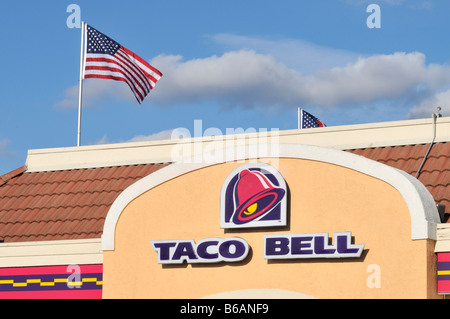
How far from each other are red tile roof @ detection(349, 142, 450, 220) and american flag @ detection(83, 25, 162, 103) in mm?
8069

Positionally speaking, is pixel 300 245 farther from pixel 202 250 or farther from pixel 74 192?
pixel 74 192

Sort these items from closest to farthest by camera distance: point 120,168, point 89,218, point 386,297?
1. point 386,297
2. point 89,218
3. point 120,168

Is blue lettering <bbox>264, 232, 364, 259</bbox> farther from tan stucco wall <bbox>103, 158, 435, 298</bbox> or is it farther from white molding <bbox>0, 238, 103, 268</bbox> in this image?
white molding <bbox>0, 238, 103, 268</bbox>

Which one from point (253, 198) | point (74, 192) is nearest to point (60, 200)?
point (74, 192)

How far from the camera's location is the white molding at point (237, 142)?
852 inches

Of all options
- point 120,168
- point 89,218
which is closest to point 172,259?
point 89,218

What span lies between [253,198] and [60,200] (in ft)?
23.8

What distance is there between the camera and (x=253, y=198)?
62.5ft

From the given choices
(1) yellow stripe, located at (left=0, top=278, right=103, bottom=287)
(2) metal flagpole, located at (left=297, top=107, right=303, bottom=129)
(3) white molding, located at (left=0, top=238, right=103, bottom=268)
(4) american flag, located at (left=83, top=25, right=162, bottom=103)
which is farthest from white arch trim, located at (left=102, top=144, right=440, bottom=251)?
(2) metal flagpole, located at (left=297, top=107, right=303, bottom=129)

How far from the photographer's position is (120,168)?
24906 mm

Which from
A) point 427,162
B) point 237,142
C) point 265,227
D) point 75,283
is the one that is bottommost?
point 75,283
